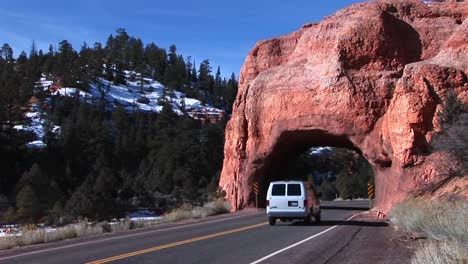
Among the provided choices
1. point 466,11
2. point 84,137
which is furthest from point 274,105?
point 84,137

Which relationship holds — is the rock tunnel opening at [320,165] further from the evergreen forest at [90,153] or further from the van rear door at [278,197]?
the evergreen forest at [90,153]

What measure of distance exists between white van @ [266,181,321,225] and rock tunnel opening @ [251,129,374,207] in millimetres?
5271

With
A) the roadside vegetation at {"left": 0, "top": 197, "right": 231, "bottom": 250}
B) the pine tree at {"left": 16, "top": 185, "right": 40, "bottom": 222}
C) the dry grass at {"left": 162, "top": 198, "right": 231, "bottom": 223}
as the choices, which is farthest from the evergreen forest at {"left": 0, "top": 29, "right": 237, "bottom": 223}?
the roadside vegetation at {"left": 0, "top": 197, "right": 231, "bottom": 250}

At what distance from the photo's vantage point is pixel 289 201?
23.7 m

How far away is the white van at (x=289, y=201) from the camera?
77.5 feet

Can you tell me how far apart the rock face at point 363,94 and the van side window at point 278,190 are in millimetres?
8173

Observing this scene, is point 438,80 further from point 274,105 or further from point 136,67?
point 136,67

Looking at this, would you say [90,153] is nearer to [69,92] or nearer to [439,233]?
[69,92]

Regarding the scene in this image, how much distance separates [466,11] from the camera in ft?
131

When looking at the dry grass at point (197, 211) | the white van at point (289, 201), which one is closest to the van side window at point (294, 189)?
the white van at point (289, 201)

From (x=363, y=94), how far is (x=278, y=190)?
A: 1370 cm

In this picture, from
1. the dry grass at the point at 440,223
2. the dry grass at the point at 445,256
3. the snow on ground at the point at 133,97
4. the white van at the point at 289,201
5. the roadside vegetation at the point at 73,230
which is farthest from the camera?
A: the snow on ground at the point at 133,97

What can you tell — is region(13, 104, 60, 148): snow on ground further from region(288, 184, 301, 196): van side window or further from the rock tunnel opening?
region(288, 184, 301, 196): van side window

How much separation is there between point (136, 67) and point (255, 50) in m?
146
